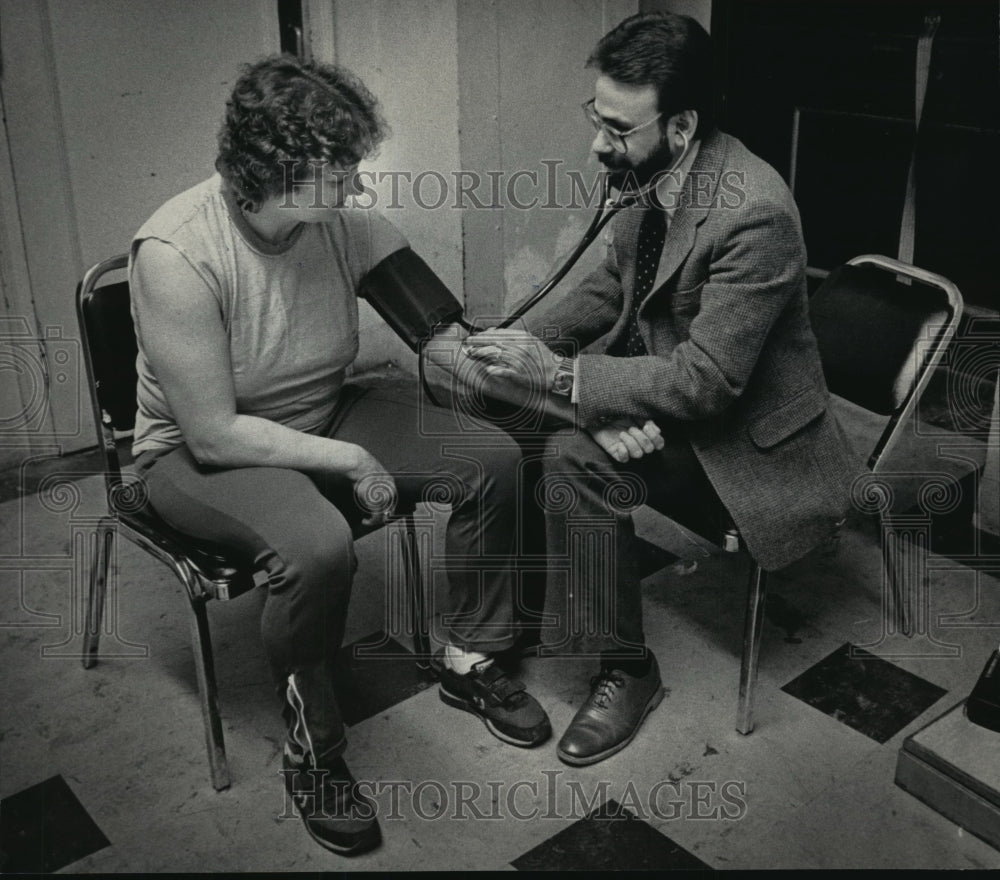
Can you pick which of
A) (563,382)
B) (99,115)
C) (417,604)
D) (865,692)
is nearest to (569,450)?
(563,382)

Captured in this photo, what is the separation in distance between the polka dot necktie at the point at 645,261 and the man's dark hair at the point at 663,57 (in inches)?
9.4

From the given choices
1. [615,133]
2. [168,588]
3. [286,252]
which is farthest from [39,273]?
[615,133]

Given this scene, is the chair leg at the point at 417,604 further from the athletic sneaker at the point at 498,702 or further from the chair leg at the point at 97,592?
the chair leg at the point at 97,592

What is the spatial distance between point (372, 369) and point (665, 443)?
5.95 feet

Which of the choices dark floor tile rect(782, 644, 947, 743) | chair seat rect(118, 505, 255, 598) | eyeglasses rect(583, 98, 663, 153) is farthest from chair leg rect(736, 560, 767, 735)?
chair seat rect(118, 505, 255, 598)

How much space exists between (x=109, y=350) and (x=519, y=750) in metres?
1.09

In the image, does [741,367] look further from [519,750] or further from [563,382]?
[519,750]

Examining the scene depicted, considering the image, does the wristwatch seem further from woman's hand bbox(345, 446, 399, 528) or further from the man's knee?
woman's hand bbox(345, 446, 399, 528)

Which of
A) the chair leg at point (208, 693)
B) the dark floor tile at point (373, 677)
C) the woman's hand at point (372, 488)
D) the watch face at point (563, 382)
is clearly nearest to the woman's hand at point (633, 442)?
the watch face at point (563, 382)

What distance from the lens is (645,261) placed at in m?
2.28

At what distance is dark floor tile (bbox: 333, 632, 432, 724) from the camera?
7.59 ft

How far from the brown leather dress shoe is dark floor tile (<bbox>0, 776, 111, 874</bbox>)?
2.80ft

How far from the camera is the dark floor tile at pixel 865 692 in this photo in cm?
226

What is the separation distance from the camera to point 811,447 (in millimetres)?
2152
